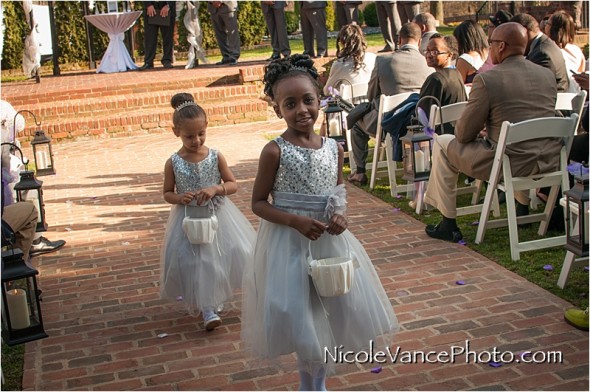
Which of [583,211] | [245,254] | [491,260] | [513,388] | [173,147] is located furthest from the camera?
[173,147]

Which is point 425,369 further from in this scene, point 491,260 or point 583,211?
point 491,260

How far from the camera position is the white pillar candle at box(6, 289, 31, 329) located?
417cm

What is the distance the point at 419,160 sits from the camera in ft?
22.5

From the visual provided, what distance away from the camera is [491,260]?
5.98 meters

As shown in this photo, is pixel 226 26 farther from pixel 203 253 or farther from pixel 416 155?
pixel 203 253

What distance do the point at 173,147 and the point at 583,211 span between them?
325 inches

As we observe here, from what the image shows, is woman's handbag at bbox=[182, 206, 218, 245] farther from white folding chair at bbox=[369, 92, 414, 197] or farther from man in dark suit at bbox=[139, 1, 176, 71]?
man in dark suit at bbox=[139, 1, 176, 71]

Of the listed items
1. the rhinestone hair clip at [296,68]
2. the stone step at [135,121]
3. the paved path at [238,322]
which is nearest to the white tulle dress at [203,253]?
the paved path at [238,322]

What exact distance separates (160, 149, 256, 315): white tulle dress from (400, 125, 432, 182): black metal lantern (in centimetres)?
208

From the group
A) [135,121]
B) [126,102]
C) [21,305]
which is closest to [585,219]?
[21,305]

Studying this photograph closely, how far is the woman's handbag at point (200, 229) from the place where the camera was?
4.97m

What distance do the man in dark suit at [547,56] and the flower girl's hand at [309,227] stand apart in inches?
172

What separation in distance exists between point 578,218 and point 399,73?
11.7ft

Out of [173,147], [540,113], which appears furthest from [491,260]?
[173,147]
